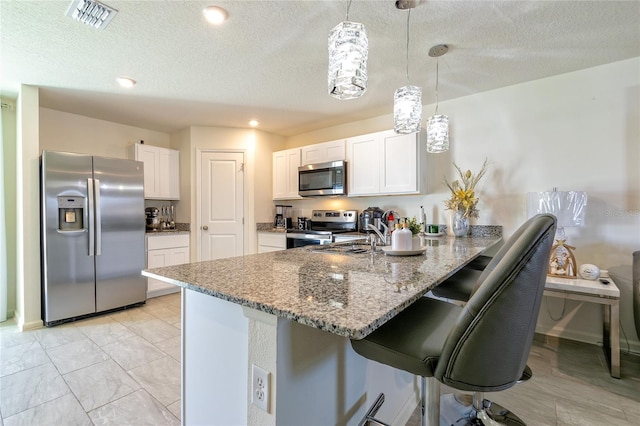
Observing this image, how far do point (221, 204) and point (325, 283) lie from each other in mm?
3691

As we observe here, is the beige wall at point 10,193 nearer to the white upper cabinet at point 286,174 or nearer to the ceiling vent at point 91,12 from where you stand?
the ceiling vent at point 91,12

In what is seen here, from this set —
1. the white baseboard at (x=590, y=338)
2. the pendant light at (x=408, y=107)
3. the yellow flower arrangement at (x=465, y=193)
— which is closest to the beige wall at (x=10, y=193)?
the pendant light at (x=408, y=107)

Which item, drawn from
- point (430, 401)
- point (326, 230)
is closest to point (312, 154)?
point (326, 230)

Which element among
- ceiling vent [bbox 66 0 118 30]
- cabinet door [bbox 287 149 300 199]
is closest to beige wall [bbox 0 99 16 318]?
ceiling vent [bbox 66 0 118 30]

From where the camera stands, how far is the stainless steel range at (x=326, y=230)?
11.5 ft

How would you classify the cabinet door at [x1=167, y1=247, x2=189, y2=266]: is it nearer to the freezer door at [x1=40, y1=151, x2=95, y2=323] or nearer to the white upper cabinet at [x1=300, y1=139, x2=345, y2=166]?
the freezer door at [x1=40, y1=151, x2=95, y2=323]

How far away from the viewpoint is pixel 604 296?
2.06 m

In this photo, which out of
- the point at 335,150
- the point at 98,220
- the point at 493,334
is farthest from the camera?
the point at 335,150

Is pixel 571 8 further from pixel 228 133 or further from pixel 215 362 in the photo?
pixel 228 133

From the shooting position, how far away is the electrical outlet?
778 millimetres

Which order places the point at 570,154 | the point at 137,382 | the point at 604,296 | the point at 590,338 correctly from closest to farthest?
the point at 137,382 < the point at 604,296 < the point at 590,338 < the point at 570,154

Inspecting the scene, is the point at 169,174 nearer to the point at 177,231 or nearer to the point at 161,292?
the point at 177,231

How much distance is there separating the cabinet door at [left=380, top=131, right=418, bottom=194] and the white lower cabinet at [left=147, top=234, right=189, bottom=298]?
9.53ft

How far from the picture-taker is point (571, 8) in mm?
1782
